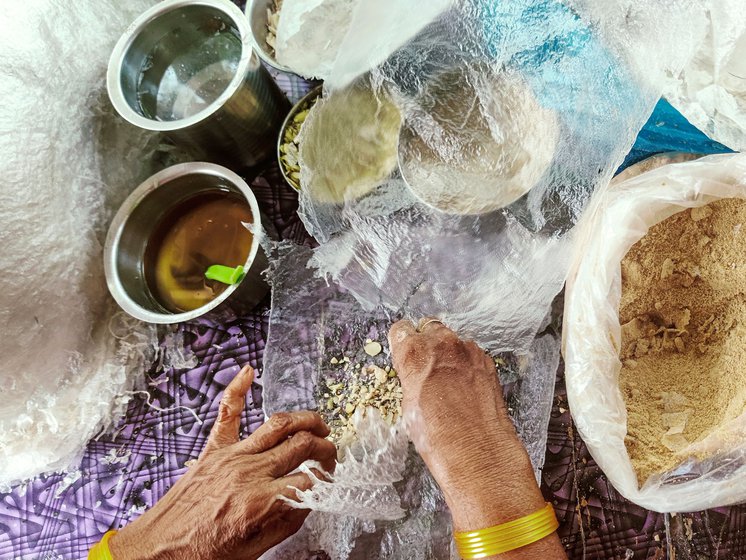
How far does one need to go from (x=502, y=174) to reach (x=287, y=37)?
1.67 ft

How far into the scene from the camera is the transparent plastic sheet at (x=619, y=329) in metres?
0.73

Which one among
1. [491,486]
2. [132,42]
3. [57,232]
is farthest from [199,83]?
[491,486]

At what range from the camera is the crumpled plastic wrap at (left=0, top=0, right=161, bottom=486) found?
1030 millimetres

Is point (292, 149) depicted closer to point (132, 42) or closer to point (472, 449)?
point (132, 42)

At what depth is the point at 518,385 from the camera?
0.96 m

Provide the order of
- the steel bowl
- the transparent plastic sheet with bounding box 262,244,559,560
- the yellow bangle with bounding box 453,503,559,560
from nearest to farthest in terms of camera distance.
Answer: the yellow bangle with bounding box 453,503,559,560
the transparent plastic sheet with bounding box 262,244,559,560
the steel bowl

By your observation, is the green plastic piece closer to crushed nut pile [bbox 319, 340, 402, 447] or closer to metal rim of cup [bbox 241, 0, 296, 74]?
crushed nut pile [bbox 319, 340, 402, 447]

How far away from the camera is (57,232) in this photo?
1080mm

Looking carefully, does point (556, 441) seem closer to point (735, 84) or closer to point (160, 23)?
point (735, 84)

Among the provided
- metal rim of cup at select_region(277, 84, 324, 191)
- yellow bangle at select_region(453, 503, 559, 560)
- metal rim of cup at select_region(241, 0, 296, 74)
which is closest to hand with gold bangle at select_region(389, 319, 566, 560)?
yellow bangle at select_region(453, 503, 559, 560)

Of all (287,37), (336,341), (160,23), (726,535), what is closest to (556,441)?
(726,535)

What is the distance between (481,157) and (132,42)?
2.41 feet

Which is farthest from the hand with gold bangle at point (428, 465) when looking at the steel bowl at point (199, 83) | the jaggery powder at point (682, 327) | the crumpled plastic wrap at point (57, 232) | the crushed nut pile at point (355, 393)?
the steel bowl at point (199, 83)

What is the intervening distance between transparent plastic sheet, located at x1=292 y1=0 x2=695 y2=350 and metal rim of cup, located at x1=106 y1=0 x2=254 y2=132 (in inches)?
8.7
